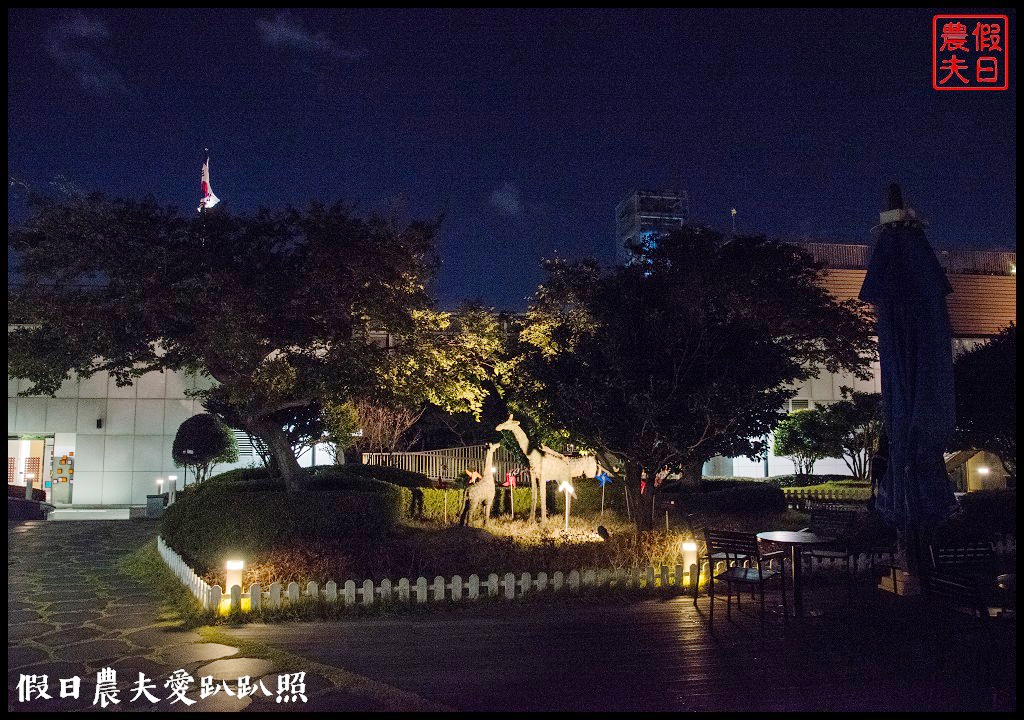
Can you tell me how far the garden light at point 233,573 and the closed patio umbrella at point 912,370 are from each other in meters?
7.07

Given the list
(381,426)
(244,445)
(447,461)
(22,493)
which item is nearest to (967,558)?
(447,461)

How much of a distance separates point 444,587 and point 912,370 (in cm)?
558

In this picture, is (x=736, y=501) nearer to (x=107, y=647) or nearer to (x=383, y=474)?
(x=383, y=474)

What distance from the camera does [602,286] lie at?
12.0 meters

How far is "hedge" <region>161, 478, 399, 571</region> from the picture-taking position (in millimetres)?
10508

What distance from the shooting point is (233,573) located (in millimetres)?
7973

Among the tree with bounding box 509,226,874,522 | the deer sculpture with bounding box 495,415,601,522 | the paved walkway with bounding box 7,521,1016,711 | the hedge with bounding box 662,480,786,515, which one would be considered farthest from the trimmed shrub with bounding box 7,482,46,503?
the hedge with bounding box 662,480,786,515

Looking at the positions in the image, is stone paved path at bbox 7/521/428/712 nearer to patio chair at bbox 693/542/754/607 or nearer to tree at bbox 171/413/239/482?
patio chair at bbox 693/542/754/607

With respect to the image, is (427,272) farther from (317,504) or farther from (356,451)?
(356,451)

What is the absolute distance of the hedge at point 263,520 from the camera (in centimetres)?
1051

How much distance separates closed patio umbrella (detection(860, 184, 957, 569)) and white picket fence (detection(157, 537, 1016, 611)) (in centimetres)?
261

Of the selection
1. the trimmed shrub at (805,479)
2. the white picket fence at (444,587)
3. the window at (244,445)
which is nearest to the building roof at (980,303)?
the trimmed shrub at (805,479)

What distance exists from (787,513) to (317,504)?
10.4m

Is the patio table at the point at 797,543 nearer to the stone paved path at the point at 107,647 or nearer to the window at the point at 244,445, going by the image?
the stone paved path at the point at 107,647
